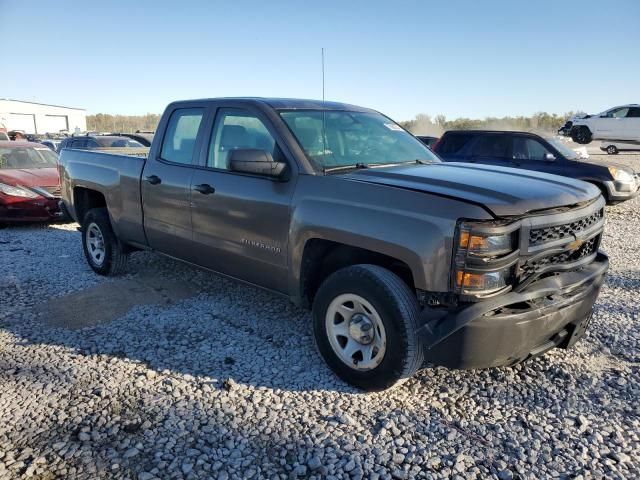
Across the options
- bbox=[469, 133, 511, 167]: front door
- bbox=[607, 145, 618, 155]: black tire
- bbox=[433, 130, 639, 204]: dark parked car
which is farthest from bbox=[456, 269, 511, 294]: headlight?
bbox=[607, 145, 618, 155]: black tire

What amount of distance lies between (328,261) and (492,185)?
1229 millimetres

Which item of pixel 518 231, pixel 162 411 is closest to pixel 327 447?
pixel 162 411

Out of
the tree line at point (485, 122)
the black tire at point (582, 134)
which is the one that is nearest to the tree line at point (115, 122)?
the tree line at point (485, 122)

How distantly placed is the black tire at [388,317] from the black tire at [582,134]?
2528cm

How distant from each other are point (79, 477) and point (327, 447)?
1.25 m

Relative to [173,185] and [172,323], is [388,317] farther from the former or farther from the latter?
[173,185]

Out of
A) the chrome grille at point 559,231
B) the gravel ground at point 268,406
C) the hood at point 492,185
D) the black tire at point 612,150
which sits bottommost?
the gravel ground at point 268,406

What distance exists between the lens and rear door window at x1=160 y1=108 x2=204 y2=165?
14.2 feet

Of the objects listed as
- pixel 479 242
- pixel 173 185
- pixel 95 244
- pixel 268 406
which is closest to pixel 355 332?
pixel 268 406

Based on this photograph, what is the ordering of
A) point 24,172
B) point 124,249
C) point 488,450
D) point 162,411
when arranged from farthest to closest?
point 24,172
point 124,249
point 162,411
point 488,450

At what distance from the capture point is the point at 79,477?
2.39 m

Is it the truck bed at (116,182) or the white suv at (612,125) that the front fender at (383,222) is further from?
the white suv at (612,125)

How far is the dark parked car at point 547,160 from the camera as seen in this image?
9406mm

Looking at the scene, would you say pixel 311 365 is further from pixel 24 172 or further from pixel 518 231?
pixel 24 172
